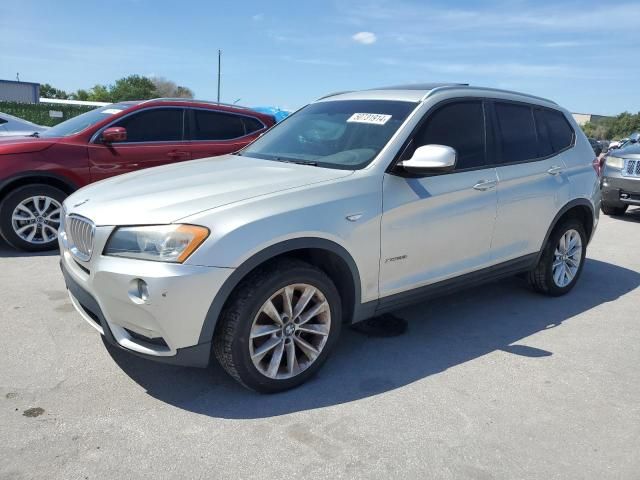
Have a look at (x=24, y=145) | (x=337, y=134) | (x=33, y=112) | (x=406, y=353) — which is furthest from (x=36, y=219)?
(x=33, y=112)

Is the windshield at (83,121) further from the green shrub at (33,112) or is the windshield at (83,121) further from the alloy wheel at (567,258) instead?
the green shrub at (33,112)

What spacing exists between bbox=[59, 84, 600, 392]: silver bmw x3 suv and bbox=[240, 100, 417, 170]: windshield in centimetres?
1

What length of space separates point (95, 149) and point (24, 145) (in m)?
0.70

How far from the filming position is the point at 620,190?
973 cm

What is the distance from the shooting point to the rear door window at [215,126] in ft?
22.4

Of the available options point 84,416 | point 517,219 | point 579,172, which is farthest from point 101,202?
point 579,172

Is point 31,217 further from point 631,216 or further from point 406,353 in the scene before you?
point 631,216

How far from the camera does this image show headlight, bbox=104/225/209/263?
106 inches

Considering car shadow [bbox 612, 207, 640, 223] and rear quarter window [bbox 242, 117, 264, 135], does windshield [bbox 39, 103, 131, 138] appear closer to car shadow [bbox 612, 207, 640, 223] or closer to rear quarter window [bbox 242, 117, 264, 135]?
rear quarter window [bbox 242, 117, 264, 135]

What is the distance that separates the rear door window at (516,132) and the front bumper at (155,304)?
2652mm

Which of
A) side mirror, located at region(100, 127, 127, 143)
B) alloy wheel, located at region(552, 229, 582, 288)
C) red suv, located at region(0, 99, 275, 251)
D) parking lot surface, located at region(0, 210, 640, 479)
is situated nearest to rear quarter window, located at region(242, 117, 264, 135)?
red suv, located at region(0, 99, 275, 251)

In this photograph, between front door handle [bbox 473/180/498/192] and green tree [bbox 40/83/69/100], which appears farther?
green tree [bbox 40/83/69/100]

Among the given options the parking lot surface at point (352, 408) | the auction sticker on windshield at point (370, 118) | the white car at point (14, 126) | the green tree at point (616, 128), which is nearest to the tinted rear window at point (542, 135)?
the parking lot surface at point (352, 408)

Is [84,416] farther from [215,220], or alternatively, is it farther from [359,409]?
[359,409]
